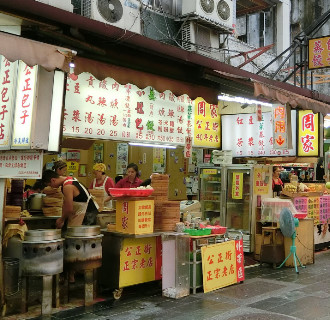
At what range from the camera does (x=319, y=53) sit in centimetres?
1303

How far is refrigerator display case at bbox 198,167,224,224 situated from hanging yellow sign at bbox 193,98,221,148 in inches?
55.5

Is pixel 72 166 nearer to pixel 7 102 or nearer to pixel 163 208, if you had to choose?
pixel 163 208

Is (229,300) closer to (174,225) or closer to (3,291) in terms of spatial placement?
(174,225)

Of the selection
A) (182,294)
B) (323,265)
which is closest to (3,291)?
(182,294)

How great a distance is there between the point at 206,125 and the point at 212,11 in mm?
3854

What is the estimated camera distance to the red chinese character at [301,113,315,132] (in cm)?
1134

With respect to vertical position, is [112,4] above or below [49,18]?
above

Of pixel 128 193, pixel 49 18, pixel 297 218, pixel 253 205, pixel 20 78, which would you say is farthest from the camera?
pixel 253 205

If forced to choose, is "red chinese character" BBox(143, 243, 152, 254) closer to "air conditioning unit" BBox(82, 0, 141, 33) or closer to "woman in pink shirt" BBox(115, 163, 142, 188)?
"woman in pink shirt" BBox(115, 163, 142, 188)

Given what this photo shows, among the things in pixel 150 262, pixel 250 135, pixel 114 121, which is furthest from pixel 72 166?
pixel 150 262

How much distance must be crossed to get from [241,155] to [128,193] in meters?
5.43

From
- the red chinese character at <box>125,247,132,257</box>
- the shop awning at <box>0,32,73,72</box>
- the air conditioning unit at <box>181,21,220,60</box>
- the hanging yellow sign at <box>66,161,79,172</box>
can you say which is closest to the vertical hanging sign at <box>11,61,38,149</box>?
the shop awning at <box>0,32,73,72</box>

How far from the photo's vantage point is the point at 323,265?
35.6ft

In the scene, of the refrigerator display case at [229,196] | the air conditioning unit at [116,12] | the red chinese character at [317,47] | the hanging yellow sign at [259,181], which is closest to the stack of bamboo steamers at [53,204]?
the air conditioning unit at [116,12]
